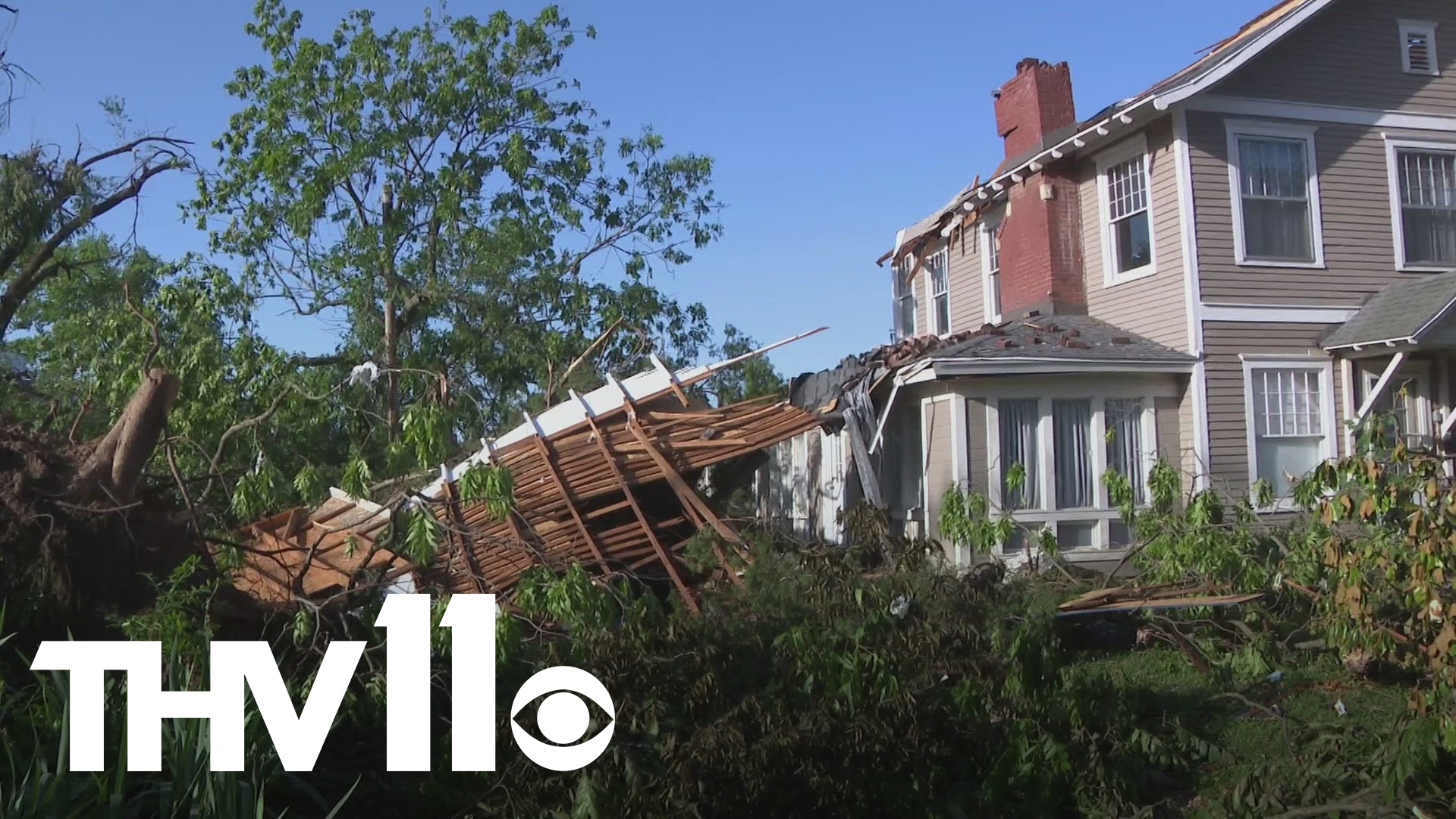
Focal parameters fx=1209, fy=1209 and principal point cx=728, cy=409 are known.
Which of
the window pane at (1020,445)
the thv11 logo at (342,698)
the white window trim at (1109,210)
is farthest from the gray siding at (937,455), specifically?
the thv11 logo at (342,698)

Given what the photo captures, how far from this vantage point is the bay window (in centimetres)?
1216

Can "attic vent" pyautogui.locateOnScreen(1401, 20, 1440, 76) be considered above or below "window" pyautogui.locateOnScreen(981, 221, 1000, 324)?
above

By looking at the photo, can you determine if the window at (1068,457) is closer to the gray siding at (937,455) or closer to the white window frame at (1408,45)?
the gray siding at (937,455)

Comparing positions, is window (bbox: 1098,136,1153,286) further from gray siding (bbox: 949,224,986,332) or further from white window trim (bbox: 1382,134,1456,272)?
white window trim (bbox: 1382,134,1456,272)

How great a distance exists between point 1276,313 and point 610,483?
25.7 feet

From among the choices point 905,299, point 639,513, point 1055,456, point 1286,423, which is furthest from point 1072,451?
point 905,299

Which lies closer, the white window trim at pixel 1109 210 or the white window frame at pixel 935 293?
the white window trim at pixel 1109 210

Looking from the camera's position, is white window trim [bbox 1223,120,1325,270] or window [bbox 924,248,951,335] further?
window [bbox 924,248,951,335]

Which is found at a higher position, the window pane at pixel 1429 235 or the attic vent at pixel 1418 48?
the attic vent at pixel 1418 48

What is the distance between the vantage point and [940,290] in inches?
693

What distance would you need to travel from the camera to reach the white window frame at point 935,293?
56.3 feet

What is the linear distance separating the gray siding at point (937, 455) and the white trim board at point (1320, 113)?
164 inches

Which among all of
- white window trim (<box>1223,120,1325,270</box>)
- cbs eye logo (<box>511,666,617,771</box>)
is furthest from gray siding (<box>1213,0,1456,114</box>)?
cbs eye logo (<box>511,666,617,771</box>)

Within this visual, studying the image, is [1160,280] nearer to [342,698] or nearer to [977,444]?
[977,444]
